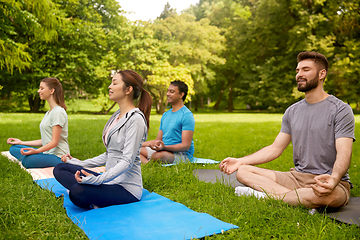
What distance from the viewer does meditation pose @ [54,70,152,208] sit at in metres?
3.07

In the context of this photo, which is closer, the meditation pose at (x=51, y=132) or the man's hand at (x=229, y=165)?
the man's hand at (x=229, y=165)

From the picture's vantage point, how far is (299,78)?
3338 mm

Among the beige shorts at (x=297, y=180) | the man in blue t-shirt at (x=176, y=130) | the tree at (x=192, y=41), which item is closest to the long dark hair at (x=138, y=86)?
the man in blue t-shirt at (x=176, y=130)

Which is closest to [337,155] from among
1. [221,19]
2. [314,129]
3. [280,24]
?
[314,129]

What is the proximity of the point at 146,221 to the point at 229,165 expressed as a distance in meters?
1.16

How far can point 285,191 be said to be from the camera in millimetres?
3455

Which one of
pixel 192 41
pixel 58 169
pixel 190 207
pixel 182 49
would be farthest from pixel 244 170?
pixel 192 41

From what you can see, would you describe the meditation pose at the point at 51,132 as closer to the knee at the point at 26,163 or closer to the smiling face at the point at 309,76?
the knee at the point at 26,163

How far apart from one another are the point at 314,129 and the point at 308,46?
21.0 metres

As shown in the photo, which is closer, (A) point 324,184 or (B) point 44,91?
(A) point 324,184

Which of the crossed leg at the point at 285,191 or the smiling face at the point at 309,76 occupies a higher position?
the smiling face at the point at 309,76

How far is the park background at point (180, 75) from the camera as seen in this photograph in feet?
10.1

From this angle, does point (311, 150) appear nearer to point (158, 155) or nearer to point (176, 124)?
point (176, 124)

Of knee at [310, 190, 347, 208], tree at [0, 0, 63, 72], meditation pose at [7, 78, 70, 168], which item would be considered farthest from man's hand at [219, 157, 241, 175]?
tree at [0, 0, 63, 72]
